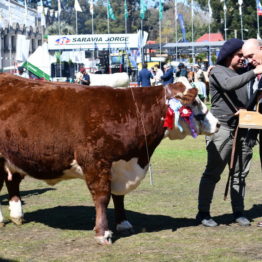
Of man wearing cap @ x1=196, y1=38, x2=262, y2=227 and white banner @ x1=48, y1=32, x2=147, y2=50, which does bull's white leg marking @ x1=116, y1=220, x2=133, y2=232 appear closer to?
man wearing cap @ x1=196, y1=38, x2=262, y2=227

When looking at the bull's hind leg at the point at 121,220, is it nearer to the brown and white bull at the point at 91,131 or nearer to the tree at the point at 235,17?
the brown and white bull at the point at 91,131

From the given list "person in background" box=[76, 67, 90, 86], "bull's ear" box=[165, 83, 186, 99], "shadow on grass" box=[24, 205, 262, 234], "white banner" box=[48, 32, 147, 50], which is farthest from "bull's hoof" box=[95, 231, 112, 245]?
"white banner" box=[48, 32, 147, 50]

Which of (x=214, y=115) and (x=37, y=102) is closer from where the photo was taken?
(x=37, y=102)

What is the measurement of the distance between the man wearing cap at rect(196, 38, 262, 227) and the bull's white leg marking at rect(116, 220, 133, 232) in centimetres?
85

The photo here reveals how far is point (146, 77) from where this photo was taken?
30.7 metres

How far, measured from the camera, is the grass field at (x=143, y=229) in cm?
627

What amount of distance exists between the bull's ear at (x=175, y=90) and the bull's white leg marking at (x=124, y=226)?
1.43m

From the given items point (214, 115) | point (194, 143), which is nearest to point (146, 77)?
point (194, 143)

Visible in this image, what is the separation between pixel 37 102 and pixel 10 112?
30 cm

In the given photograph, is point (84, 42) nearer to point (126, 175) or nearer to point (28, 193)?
point (28, 193)

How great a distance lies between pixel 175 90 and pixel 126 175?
1016 millimetres

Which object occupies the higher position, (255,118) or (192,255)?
(255,118)

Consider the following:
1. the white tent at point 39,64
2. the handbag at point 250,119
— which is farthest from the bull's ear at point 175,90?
the white tent at point 39,64

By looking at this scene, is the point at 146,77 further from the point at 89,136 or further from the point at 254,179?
the point at 89,136
